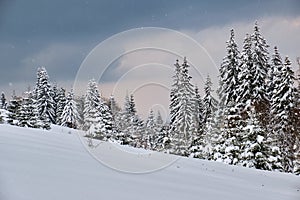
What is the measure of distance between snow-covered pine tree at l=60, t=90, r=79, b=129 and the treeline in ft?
67.5

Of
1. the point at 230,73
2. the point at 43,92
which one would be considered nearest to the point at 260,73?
the point at 230,73

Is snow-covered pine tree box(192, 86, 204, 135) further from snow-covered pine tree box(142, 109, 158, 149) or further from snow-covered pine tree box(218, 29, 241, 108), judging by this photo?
snow-covered pine tree box(142, 109, 158, 149)

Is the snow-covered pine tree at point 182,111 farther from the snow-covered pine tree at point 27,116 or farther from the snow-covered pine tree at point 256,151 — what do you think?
the snow-covered pine tree at point 27,116

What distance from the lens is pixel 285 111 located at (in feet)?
92.5

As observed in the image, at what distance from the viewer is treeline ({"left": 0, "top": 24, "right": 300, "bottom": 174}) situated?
20625 mm

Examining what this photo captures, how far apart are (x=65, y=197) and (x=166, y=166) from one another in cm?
541

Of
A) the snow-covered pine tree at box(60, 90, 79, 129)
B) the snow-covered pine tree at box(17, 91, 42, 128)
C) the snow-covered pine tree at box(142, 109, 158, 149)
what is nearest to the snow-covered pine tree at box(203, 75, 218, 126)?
the snow-covered pine tree at box(17, 91, 42, 128)

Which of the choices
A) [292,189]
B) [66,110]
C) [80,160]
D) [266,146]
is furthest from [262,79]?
[66,110]

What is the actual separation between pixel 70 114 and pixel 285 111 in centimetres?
3520

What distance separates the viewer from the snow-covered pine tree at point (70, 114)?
52656mm

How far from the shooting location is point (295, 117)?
27.3m

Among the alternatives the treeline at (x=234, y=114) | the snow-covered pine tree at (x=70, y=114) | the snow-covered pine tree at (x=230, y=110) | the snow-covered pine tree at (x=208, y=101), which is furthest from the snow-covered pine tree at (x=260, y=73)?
the snow-covered pine tree at (x=70, y=114)

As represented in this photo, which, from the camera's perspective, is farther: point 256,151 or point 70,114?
point 70,114

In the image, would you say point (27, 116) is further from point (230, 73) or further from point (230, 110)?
point (230, 73)
